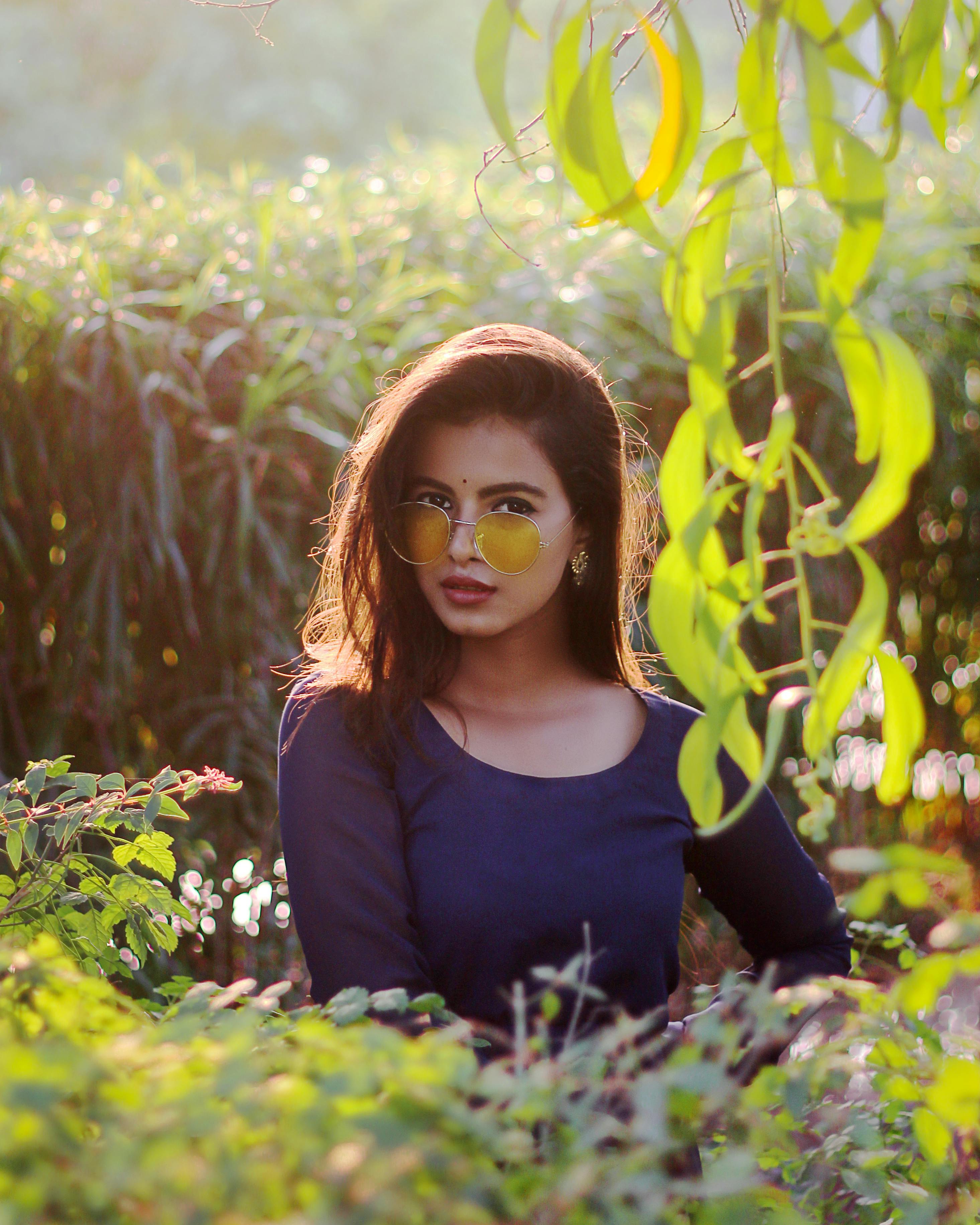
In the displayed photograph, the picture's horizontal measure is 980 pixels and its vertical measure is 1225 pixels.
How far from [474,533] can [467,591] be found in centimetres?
7

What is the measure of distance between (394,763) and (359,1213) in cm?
90

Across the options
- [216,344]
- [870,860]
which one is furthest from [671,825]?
[216,344]

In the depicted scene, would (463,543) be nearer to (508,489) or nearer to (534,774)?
(508,489)

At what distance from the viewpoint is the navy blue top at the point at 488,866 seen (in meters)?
1.17

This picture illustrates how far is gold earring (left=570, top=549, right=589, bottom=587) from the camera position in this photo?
4.85 ft

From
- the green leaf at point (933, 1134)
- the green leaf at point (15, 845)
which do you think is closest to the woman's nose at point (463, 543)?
the green leaf at point (15, 845)

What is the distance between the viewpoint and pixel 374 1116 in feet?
1.33

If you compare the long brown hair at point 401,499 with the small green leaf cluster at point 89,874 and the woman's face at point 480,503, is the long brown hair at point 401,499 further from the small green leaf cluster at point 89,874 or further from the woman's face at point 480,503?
the small green leaf cluster at point 89,874

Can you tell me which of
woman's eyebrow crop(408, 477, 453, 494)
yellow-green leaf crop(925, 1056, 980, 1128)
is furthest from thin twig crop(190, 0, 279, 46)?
yellow-green leaf crop(925, 1056, 980, 1128)

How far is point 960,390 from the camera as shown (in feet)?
8.39

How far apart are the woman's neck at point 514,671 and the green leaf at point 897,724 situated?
743mm

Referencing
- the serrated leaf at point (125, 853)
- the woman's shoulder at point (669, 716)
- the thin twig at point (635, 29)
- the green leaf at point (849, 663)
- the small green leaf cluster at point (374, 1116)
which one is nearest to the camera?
the small green leaf cluster at point (374, 1116)

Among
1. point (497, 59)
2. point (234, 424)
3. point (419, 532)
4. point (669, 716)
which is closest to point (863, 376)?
point (497, 59)

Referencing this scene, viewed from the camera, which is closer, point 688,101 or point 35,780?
point 688,101
